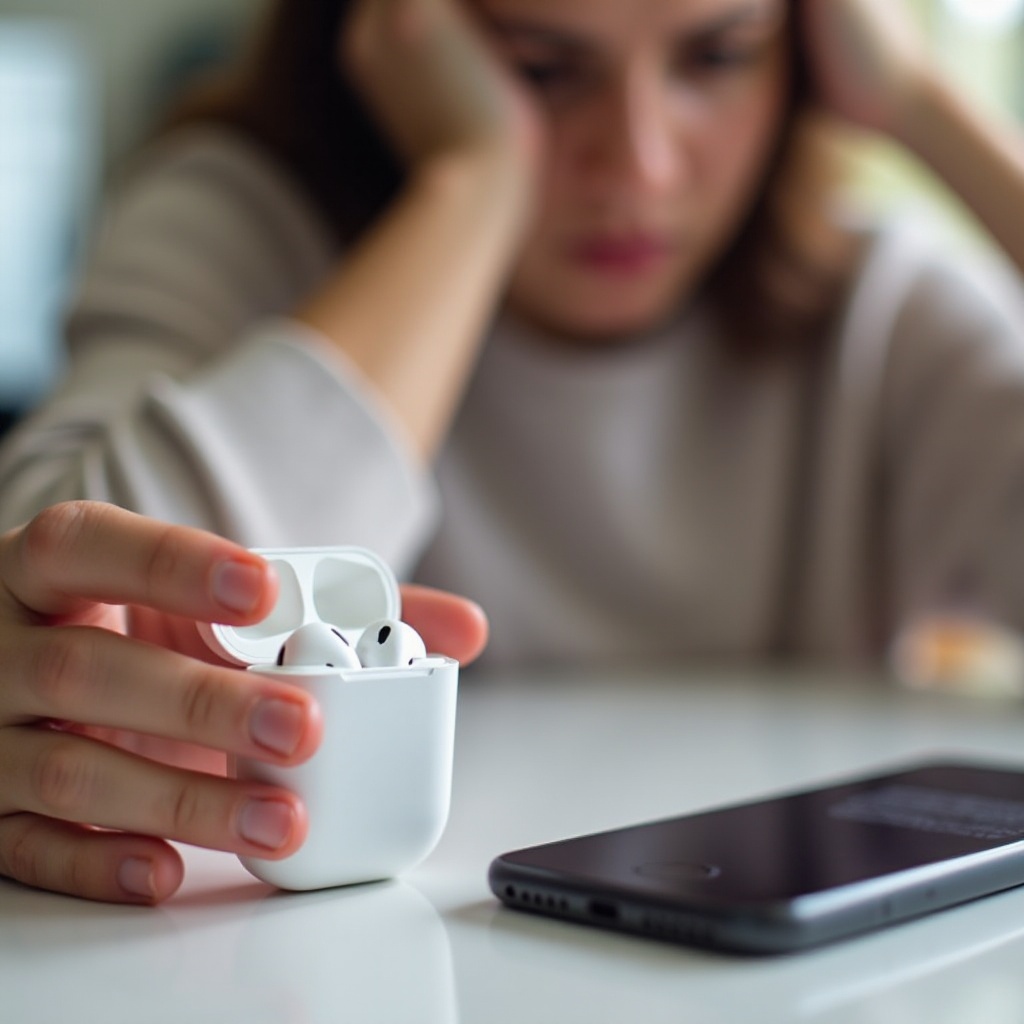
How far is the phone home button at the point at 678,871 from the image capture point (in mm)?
364

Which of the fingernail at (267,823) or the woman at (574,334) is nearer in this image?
the fingernail at (267,823)

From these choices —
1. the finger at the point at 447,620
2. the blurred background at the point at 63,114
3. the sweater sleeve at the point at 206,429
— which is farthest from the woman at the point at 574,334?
the blurred background at the point at 63,114

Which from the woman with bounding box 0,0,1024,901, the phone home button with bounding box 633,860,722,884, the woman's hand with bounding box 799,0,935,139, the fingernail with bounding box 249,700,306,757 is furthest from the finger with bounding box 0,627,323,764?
the woman's hand with bounding box 799,0,935,139

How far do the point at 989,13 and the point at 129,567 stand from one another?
2557mm

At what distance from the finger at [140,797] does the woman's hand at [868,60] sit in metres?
0.94

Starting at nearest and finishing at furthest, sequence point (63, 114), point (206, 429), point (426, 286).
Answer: point (206, 429), point (426, 286), point (63, 114)

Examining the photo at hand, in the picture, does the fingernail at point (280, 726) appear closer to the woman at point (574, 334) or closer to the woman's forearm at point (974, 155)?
the woman at point (574, 334)

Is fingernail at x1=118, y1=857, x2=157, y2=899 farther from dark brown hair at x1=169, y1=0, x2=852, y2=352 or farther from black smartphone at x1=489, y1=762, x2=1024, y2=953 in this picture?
dark brown hair at x1=169, y1=0, x2=852, y2=352

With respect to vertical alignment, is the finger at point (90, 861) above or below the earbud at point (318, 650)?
below

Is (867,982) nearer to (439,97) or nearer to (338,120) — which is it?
(439,97)

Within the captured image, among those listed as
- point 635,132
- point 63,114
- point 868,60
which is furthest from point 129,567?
point 63,114

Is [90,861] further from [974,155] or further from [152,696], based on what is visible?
[974,155]

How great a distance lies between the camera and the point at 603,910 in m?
0.36

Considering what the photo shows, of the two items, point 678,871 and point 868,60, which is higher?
point 868,60
